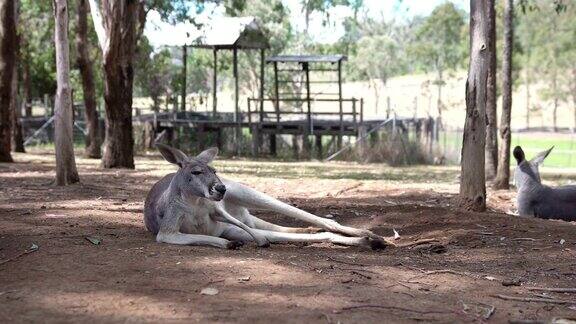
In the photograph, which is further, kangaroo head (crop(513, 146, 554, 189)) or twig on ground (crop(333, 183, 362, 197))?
twig on ground (crop(333, 183, 362, 197))

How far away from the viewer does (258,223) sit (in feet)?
26.4

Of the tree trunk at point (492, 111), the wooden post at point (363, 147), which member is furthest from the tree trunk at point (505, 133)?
the wooden post at point (363, 147)

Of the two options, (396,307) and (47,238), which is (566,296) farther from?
(47,238)

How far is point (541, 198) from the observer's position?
1046 centimetres

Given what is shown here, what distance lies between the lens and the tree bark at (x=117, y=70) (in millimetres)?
16609

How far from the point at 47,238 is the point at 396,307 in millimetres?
3674

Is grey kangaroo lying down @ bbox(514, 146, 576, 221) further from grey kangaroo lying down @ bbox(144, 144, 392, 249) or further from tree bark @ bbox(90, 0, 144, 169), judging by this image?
tree bark @ bbox(90, 0, 144, 169)

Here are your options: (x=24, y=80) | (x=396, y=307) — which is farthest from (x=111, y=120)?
(x=24, y=80)

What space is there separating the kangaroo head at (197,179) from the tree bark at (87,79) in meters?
14.4

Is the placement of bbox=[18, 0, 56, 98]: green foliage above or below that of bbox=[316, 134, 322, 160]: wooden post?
above

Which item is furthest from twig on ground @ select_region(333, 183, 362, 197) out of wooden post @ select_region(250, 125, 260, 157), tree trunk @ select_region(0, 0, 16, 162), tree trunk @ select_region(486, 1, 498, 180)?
wooden post @ select_region(250, 125, 260, 157)

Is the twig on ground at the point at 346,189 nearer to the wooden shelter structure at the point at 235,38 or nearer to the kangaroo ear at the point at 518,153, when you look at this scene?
the kangaroo ear at the point at 518,153

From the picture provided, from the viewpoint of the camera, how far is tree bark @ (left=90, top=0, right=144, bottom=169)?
54.5ft

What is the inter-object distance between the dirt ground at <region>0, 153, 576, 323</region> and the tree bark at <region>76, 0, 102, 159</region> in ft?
38.4
